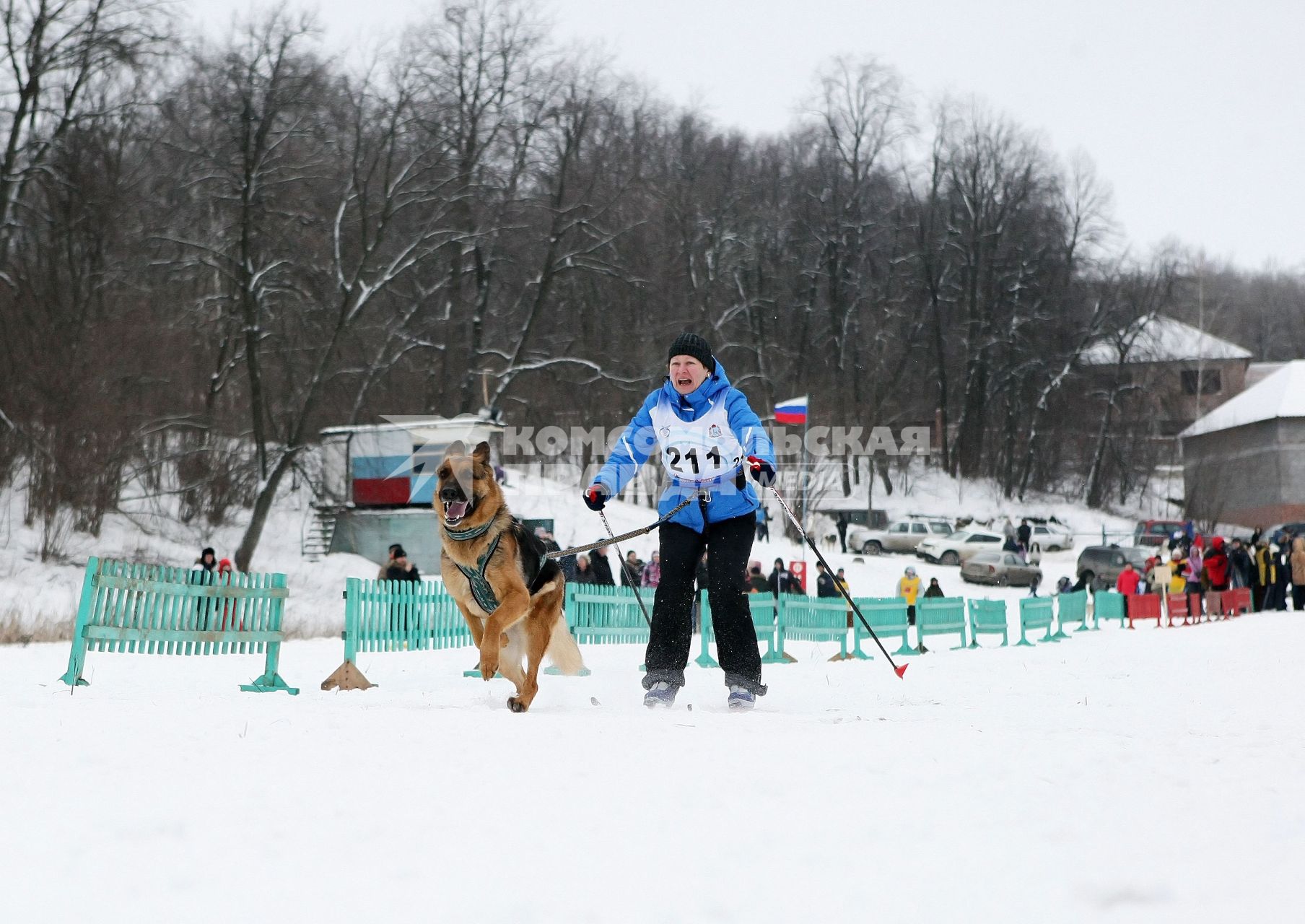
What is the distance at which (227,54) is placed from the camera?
2614 centimetres

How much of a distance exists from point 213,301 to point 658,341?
15843 millimetres

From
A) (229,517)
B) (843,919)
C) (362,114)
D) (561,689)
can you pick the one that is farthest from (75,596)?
(843,919)

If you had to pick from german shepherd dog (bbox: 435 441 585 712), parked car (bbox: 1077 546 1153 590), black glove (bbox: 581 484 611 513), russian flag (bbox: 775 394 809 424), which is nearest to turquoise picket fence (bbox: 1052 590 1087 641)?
russian flag (bbox: 775 394 809 424)

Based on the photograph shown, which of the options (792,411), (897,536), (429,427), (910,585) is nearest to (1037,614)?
(910,585)

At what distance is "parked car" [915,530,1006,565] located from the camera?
1512 inches

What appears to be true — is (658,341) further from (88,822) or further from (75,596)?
(88,822)

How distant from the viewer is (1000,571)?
3391 centimetres

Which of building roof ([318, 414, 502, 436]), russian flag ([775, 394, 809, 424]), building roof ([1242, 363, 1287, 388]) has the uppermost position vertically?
building roof ([1242, 363, 1287, 388])

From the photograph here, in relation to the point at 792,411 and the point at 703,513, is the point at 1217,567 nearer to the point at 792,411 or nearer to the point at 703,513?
the point at 792,411

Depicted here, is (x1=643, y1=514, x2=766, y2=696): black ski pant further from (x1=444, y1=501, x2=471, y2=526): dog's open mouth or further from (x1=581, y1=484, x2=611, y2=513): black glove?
(x1=444, y1=501, x2=471, y2=526): dog's open mouth

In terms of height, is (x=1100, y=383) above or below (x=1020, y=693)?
above

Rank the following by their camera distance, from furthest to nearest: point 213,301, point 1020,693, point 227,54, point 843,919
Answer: point 213,301 → point 227,54 → point 1020,693 → point 843,919

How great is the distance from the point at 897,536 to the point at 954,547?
244 cm

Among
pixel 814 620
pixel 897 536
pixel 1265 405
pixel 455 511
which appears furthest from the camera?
pixel 1265 405
